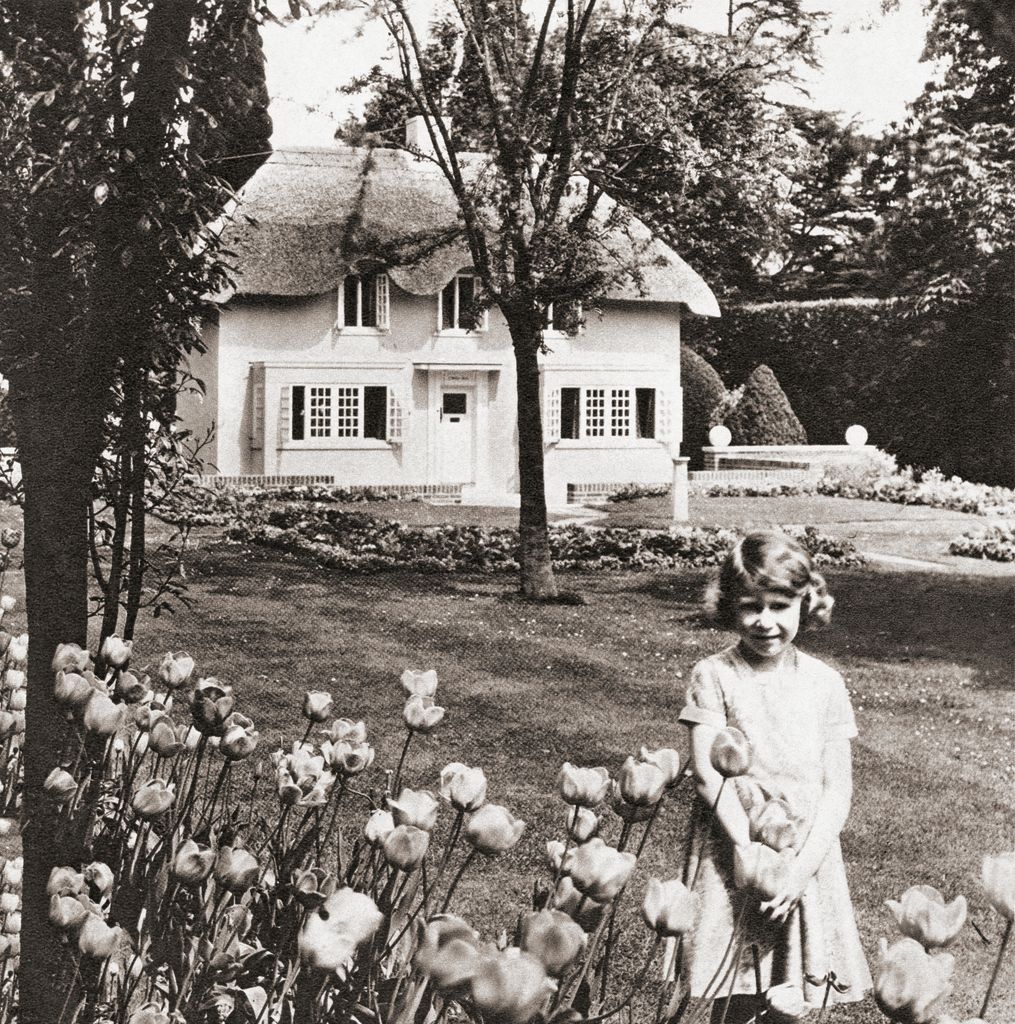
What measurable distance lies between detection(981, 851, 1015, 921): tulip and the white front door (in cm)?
1385

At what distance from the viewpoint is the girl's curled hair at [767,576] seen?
8.07ft

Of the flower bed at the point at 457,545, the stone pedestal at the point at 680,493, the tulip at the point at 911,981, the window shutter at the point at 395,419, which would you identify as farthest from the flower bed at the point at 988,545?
the tulip at the point at 911,981

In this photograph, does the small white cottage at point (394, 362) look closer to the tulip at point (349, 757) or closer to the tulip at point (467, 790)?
the tulip at point (349, 757)

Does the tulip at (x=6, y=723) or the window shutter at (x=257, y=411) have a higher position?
the window shutter at (x=257, y=411)

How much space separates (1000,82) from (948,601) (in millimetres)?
3331

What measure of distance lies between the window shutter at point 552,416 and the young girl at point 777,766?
1493 cm

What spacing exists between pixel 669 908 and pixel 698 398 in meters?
19.6

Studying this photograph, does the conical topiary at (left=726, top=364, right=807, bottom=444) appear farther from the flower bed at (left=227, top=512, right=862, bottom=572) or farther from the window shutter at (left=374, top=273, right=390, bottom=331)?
the flower bed at (left=227, top=512, right=862, bottom=572)

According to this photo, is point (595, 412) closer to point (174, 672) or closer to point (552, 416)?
point (552, 416)

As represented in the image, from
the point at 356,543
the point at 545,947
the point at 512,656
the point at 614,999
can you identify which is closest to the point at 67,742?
the point at 545,947

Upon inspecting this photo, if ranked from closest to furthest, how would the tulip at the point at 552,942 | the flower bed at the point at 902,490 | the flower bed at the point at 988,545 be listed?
the tulip at the point at 552,942
the flower bed at the point at 988,545
the flower bed at the point at 902,490

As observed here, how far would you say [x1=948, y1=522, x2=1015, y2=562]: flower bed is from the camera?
9883 mm

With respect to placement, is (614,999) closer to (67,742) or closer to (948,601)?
(67,742)

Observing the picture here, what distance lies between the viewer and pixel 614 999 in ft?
9.22
